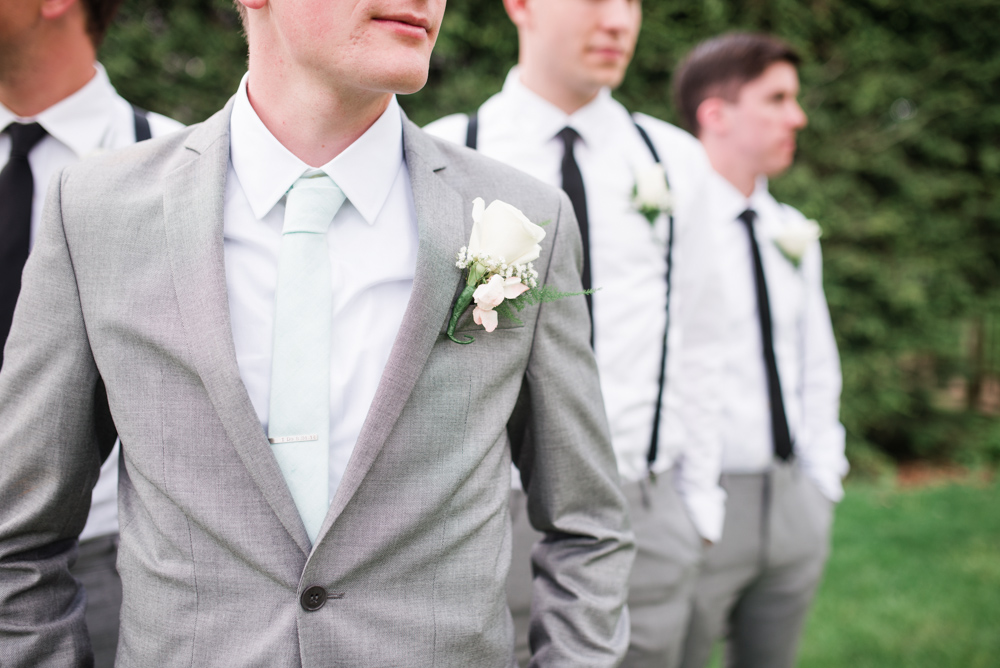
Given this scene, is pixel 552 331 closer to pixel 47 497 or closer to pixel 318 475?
pixel 318 475

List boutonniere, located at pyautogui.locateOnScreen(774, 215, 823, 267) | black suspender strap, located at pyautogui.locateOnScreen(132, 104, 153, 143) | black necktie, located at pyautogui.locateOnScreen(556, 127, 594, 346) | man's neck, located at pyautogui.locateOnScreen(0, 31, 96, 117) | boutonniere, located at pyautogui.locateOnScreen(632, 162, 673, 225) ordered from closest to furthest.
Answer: man's neck, located at pyautogui.locateOnScreen(0, 31, 96, 117) → black suspender strap, located at pyautogui.locateOnScreen(132, 104, 153, 143) → black necktie, located at pyautogui.locateOnScreen(556, 127, 594, 346) → boutonniere, located at pyautogui.locateOnScreen(632, 162, 673, 225) → boutonniere, located at pyautogui.locateOnScreen(774, 215, 823, 267)

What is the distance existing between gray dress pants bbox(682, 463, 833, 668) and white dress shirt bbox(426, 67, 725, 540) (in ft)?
1.28

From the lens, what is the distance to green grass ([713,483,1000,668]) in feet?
13.5

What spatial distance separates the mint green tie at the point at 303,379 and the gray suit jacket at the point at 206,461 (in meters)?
0.06

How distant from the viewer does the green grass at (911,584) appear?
13.5 ft

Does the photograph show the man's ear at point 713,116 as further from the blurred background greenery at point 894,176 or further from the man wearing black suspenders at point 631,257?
the blurred background greenery at point 894,176

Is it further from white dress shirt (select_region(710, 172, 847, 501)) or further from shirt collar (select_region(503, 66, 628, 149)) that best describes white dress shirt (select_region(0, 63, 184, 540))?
white dress shirt (select_region(710, 172, 847, 501))

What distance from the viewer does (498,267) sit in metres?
1.44

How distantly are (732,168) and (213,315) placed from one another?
9.89 ft

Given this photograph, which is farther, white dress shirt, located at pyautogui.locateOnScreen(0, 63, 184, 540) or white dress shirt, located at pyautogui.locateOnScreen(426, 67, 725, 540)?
white dress shirt, located at pyautogui.locateOnScreen(426, 67, 725, 540)

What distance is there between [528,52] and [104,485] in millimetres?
1921

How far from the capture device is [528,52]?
2.78 m

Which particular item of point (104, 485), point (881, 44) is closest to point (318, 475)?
point (104, 485)

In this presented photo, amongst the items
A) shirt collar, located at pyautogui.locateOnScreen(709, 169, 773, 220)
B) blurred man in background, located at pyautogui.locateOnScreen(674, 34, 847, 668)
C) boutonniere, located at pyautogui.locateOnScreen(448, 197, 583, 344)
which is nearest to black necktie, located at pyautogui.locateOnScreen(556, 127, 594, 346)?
blurred man in background, located at pyautogui.locateOnScreen(674, 34, 847, 668)
